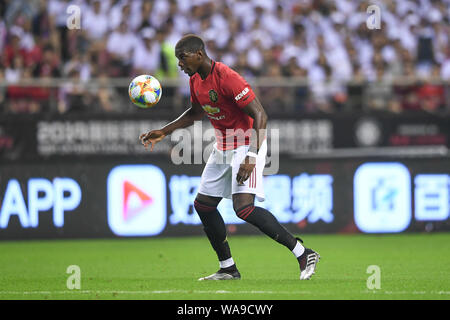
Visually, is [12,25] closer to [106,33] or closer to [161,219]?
[106,33]

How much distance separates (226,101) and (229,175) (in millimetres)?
740

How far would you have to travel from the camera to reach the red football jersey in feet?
25.6

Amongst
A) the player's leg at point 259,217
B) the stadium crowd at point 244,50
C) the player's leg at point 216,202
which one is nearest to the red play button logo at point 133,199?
the stadium crowd at point 244,50

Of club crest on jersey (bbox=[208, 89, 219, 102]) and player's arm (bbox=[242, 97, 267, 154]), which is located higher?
club crest on jersey (bbox=[208, 89, 219, 102])

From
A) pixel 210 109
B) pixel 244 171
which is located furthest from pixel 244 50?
pixel 244 171

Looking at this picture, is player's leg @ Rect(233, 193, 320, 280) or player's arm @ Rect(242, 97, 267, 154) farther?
player's leg @ Rect(233, 193, 320, 280)

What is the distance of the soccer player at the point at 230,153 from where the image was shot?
7.78 meters

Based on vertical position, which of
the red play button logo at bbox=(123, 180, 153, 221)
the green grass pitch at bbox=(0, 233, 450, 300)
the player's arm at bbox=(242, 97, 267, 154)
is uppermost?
the player's arm at bbox=(242, 97, 267, 154)

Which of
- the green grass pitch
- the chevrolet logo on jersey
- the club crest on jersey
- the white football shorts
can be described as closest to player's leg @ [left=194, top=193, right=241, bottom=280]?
the white football shorts

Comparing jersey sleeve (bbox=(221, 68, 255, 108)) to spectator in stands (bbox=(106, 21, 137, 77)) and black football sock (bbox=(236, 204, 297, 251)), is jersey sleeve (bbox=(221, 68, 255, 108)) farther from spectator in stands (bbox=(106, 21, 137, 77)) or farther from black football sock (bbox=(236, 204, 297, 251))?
spectator in stands (bbox=(106, 21, 137, 77))

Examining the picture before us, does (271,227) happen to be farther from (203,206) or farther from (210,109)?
(210,109)

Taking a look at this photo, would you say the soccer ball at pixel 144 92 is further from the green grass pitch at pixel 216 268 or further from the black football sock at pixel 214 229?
the green grass pitch at pixel 216 268

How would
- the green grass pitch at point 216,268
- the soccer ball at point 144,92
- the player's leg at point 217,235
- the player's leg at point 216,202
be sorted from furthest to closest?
the soccer ball at point 144,92 → the player's leg at point 217,235 → the player's leg at point 216,202 → the green grass pitch at point 216,268

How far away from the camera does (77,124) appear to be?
49.7 ft
